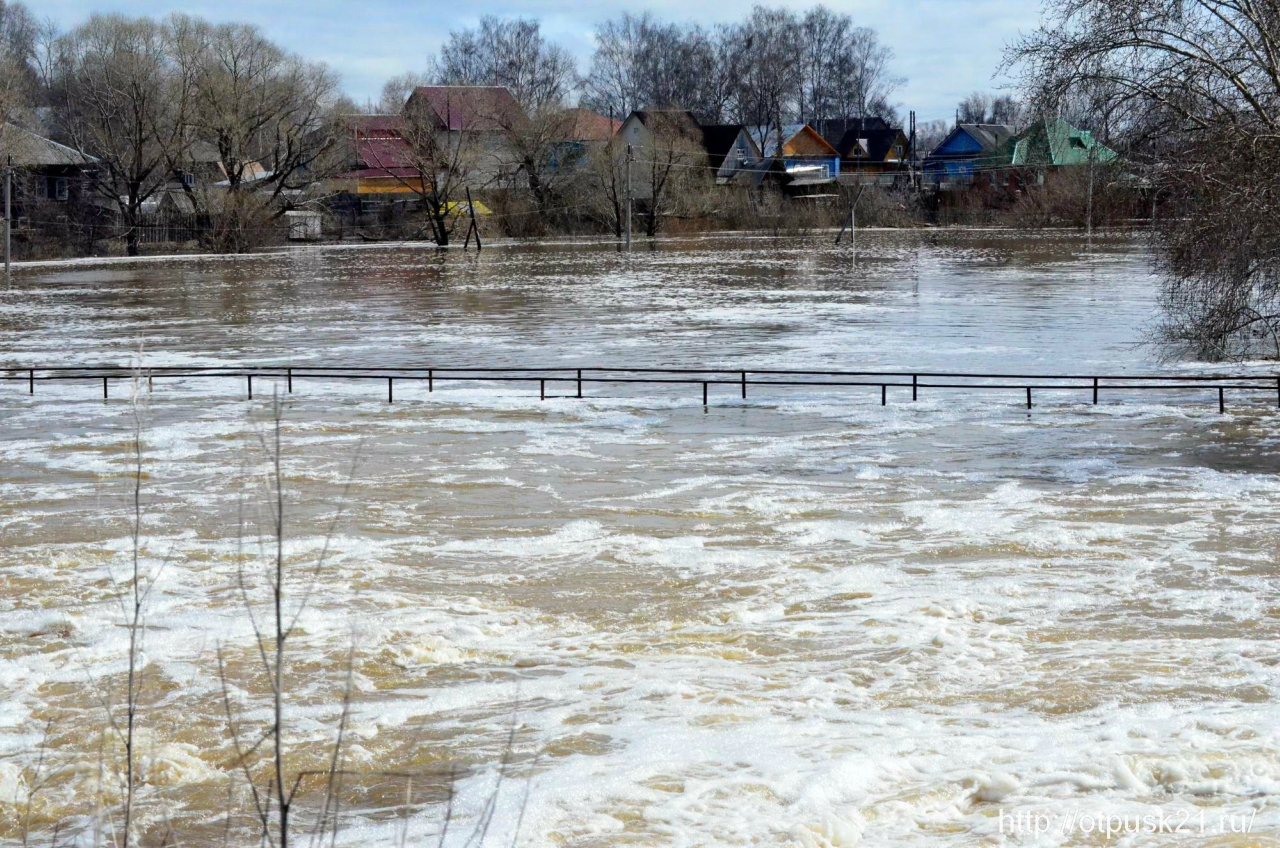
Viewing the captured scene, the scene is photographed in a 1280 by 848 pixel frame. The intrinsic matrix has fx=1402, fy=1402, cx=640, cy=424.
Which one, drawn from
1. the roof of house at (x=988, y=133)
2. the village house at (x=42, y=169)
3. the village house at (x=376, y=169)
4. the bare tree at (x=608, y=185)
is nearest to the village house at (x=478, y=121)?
the village house at (x=376, y=169)

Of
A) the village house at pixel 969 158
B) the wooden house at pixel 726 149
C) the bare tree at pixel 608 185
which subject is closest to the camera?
the bare tree at pixel 608 185

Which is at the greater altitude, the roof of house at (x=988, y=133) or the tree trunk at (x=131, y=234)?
the roof of house at (x=988, y=133)

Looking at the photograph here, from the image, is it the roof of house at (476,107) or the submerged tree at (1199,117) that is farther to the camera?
the roof of house at (476,107)

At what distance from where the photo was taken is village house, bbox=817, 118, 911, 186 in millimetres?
117562

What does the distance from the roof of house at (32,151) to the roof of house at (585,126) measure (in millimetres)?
31180

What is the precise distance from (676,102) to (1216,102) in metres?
107

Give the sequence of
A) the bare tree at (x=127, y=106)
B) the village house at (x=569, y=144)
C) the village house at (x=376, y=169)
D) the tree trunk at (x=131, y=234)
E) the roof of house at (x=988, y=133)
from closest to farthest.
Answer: the tree trunk at (x=131, y=234)
the bare tree at (x=127, y=106)
the village house at (x=376, y=169)
the village house at (x=569, y=144)
the roof of house at (x=988, y=133)

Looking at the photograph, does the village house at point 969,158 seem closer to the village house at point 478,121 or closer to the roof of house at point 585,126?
the roof of house at point 585,126

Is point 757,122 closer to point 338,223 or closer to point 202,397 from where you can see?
point 338,223

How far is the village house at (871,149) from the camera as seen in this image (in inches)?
4628

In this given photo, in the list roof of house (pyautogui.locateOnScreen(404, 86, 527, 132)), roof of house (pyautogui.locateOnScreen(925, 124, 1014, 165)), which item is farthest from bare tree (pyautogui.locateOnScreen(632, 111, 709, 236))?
roof of house (pyautogui.locateOnScreen(925, 124, 1014, 165))

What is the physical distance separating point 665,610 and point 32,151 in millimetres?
72248

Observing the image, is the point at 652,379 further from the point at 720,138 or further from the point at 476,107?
the point at 720,138

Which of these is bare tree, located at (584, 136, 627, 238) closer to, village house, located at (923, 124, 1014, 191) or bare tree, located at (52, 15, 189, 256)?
bare tree, located at (52, 15, 189, 256)
